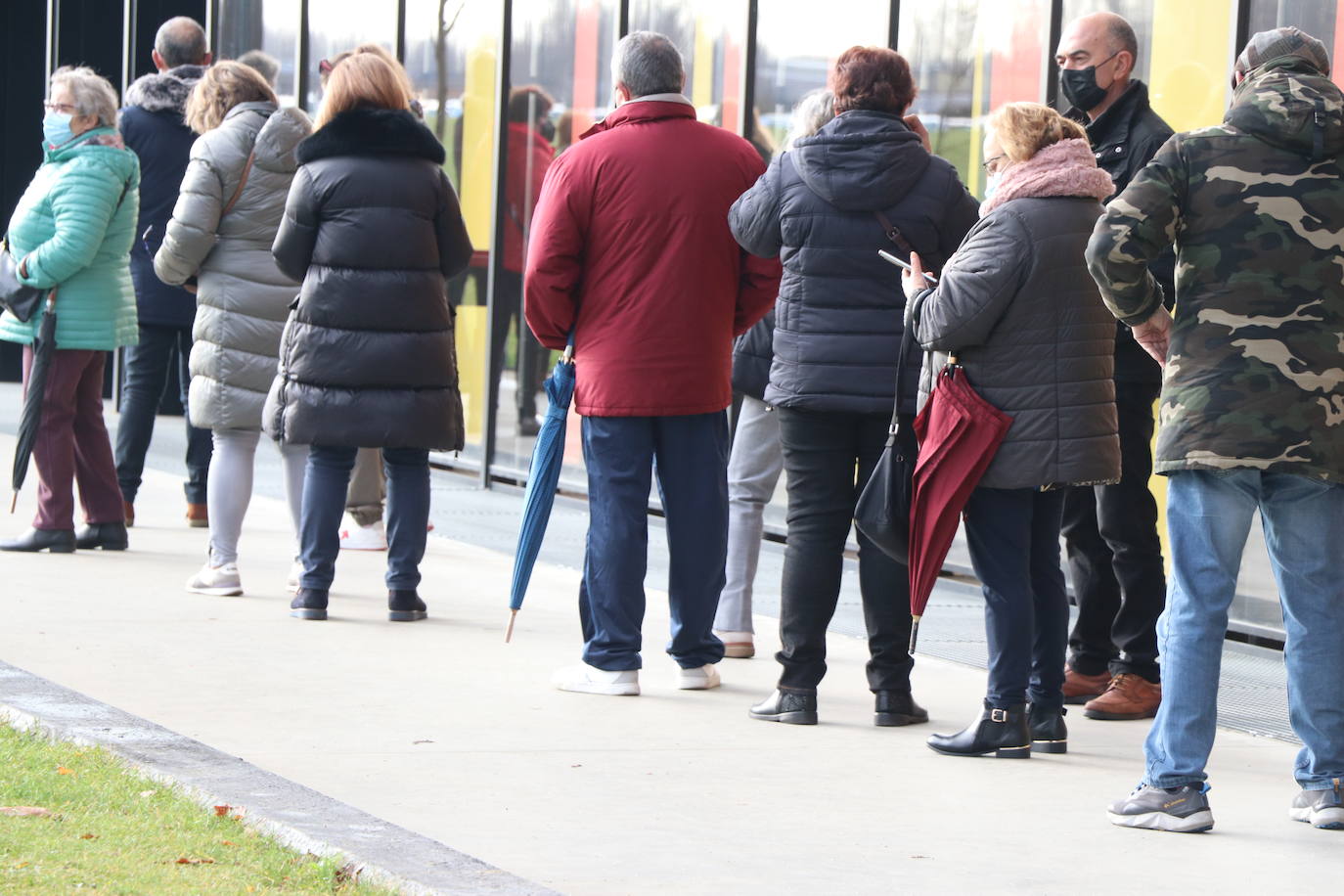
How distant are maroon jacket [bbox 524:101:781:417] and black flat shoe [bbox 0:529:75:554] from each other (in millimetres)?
3286

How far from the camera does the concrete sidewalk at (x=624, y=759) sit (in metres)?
4.54

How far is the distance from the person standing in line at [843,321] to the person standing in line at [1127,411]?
→ 606 mm

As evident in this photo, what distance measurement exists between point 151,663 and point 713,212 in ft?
7.20

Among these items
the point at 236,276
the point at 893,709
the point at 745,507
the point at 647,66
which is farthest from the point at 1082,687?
the point at 236,276

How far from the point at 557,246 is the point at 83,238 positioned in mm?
2935

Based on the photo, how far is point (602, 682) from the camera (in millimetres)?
6469

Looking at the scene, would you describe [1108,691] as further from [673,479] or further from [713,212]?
[713,212]

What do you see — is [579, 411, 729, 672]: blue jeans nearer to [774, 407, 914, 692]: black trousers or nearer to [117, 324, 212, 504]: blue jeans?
[774, 407, 914, 692]: black trousers

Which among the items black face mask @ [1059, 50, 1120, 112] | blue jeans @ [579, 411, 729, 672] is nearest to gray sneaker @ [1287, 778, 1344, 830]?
blue jeans @ [579, 411, 729, 672]

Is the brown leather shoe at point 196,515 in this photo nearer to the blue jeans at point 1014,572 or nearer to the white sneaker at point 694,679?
the white sneaker at point 694,679

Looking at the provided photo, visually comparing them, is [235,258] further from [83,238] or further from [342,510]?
[342,510]

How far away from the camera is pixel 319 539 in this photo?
302 inches

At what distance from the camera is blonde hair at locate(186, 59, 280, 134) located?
27.6 ft

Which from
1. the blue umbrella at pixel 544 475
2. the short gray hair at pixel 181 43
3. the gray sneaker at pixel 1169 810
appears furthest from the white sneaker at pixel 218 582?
the gray sneaker at pixel 1169 810
